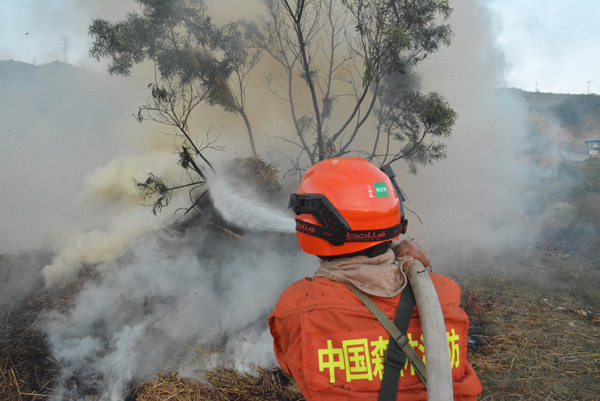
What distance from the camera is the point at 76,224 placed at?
830 cm

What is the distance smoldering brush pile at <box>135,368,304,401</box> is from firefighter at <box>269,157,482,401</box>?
7.72 ft

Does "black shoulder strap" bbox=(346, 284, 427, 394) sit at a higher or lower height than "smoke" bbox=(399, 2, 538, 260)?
lower

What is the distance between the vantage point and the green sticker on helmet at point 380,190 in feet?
5.47

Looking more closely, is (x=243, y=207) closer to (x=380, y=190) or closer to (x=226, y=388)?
(x=226, y=388)

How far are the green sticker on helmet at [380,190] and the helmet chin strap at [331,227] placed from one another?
0.17m

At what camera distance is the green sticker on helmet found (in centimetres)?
167

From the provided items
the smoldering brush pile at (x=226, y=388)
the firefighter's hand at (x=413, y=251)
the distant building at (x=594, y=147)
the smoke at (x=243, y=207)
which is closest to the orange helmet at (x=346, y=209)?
the firefighter's hand at (x=413, y=251)

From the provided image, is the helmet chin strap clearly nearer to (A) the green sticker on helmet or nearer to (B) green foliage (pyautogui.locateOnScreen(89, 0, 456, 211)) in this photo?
(A) the green sticker on helmet

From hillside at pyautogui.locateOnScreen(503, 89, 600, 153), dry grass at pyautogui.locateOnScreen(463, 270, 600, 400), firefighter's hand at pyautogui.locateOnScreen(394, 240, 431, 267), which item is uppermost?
hillside at pyautogui.locateOnScreen(503, 89, 600, 153)

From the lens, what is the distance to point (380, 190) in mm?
1678

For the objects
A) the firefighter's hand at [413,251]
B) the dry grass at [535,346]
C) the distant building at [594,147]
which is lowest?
the dry grass at [535,346]

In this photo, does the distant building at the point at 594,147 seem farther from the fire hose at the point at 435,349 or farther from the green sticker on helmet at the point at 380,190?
the fire hose at the point at 435,349

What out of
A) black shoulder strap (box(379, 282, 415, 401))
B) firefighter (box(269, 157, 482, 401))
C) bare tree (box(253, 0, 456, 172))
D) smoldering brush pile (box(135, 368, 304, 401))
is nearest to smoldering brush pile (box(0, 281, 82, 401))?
smoldering brush pile (box(135, 368, 304, 401))

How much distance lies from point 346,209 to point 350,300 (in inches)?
16.2
